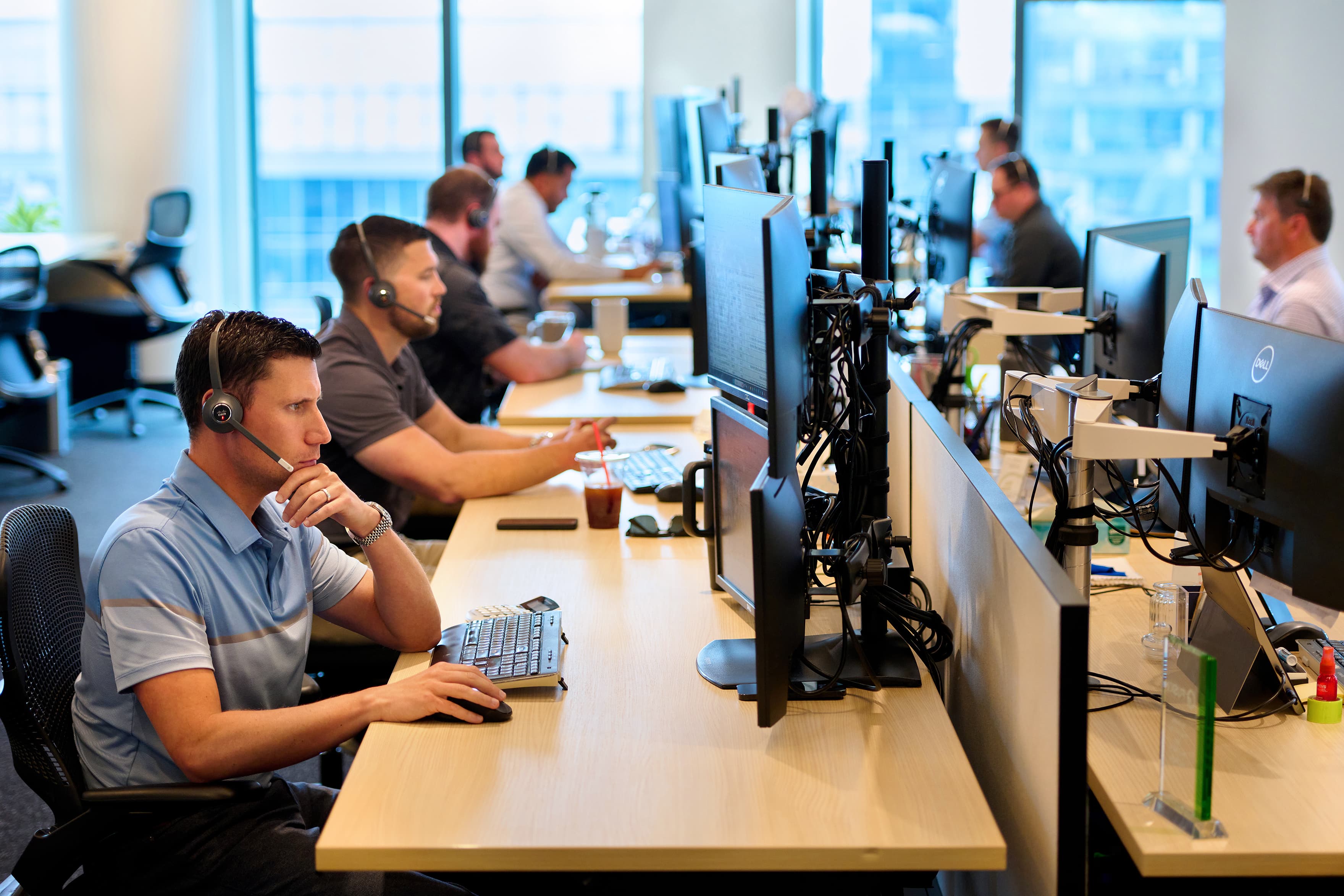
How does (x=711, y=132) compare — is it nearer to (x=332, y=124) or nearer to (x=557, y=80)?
(x=557, y=80)

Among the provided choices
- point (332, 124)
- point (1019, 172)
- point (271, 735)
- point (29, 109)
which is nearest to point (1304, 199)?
point (1019, 172)

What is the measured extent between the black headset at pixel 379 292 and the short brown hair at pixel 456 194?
1.31 m

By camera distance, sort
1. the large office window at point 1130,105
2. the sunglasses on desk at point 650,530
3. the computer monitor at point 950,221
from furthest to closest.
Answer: the large office window at point 1130,105 < the computer monitor at point 950,221 < the sunglasses on desk at point 650,530

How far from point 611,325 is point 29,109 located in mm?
5213

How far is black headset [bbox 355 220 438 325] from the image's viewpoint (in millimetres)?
2551

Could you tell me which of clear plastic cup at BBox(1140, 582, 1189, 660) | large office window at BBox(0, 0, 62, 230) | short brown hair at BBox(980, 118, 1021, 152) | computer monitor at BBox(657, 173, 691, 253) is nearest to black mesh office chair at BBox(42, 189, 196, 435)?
large office window at BBox(0, 0, 62, 230)

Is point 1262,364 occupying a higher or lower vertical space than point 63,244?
lower

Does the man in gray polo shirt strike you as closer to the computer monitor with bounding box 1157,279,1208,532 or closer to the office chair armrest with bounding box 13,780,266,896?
the office chair armrest with bounding box 13,780,266,896

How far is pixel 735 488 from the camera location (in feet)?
5.56

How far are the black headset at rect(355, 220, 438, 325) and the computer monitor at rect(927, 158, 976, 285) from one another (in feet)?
5.37

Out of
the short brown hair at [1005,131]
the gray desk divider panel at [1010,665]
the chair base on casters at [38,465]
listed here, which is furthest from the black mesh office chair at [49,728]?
the short brown hair at [1005,131]

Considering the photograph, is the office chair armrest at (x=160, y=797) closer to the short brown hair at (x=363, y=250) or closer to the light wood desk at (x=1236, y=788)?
the light wood desk at (x=1236, y=788)

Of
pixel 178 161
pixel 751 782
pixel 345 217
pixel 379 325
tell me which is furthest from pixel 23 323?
pixel 751 782

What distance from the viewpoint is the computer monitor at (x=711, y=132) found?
3732 millimetres
